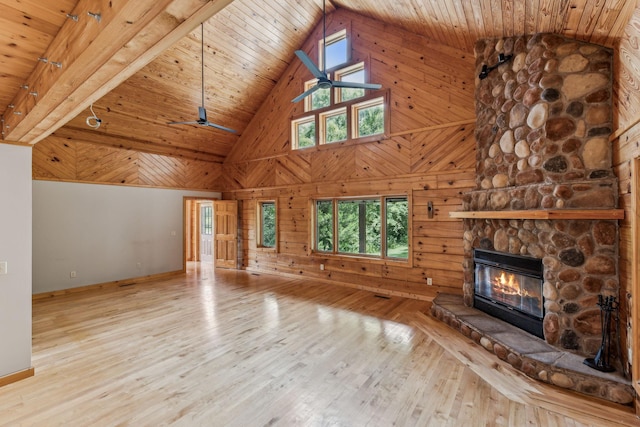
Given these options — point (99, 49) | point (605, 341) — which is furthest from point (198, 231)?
point (605, 341)

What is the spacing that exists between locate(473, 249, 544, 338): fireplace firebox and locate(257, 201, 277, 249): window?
5136mm

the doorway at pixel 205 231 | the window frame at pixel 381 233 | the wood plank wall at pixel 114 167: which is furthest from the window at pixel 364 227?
the doorway at pixel 205 231

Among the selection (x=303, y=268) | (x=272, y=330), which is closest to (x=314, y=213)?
(x=303, y=268)

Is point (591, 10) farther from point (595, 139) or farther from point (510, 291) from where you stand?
point (510, 291)

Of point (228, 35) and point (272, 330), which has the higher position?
point (228, 35)

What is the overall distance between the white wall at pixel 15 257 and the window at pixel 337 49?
18.6ft

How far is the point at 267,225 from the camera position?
8.08m

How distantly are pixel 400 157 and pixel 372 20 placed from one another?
2919 mm

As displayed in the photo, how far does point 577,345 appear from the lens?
2.91 meters

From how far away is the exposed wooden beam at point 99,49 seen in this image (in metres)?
1.25

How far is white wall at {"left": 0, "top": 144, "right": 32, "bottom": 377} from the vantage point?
8.99 ft

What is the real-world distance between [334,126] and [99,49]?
5.50 metres

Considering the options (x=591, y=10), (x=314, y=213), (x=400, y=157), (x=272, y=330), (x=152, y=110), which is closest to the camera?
(x=591, y=10)

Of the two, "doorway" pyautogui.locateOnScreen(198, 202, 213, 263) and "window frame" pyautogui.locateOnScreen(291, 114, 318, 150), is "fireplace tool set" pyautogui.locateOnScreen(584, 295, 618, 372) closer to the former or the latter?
"window frame" pyautogui.locateOnScreen(291, 114, 318, 150)
